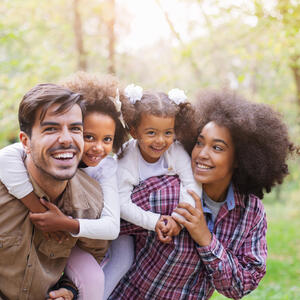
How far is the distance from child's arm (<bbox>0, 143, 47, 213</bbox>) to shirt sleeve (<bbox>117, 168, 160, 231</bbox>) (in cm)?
73

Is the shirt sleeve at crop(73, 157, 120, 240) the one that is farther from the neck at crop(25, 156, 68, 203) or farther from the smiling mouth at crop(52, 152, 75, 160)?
the smiling mouth at crop(52, 152, 75, 160)

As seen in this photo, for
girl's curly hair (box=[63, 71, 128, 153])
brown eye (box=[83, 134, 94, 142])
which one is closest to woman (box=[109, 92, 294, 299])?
brown eye (box=[83, 134, 94, 142])

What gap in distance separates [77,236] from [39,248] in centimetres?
25

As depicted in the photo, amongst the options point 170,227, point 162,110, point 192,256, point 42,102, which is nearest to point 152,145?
point 162,110

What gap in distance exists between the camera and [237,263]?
3008mm

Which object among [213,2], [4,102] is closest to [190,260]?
[213,2]

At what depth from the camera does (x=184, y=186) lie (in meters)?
3.20

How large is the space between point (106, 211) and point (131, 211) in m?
0.31

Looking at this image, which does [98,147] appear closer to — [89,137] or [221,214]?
[89,137]

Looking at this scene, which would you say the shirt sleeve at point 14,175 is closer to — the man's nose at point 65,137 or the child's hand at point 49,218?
the child's hand at point 49,218

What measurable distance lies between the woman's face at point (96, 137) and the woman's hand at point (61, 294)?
0.89 m

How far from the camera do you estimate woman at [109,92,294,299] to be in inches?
117

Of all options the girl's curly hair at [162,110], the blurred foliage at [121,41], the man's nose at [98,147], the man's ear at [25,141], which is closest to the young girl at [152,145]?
the girl's curly hair at [162,110]

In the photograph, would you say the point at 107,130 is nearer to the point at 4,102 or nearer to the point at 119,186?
the point at 119,186
